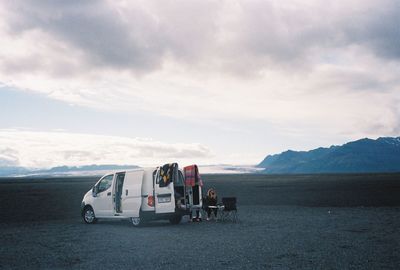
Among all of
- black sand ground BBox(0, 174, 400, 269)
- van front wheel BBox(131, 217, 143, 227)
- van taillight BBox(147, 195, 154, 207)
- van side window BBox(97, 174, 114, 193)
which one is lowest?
black sand ground BBox(0, 174, 400, 269)

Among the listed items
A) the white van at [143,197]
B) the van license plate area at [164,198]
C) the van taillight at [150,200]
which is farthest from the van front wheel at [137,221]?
the van license plate area at [164,198]

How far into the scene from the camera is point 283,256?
36.5 ft

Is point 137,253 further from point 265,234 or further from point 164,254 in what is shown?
point 265,234

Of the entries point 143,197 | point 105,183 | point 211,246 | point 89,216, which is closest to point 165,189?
point 143,197

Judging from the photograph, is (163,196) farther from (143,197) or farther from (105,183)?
(105,183)

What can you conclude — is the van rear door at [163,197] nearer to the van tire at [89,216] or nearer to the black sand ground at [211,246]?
the black sand ground at [211,246]

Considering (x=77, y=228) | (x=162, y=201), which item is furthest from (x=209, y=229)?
(x=77, y=228)

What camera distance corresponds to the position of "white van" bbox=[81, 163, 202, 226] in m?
18.9

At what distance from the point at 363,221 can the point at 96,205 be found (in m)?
11.9

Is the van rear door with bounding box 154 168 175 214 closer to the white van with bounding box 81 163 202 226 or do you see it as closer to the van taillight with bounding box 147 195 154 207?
the white van with bounding box 81 163 202 226

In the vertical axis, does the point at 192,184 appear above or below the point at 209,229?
above

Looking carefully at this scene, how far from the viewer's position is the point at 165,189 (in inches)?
750

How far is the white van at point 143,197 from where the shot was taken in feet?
62.0

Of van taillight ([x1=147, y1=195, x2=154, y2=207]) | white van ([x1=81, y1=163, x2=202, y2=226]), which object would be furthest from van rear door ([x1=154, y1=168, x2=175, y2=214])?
van taillight ([x1=147, y1=195, x2=154, y2=207])
